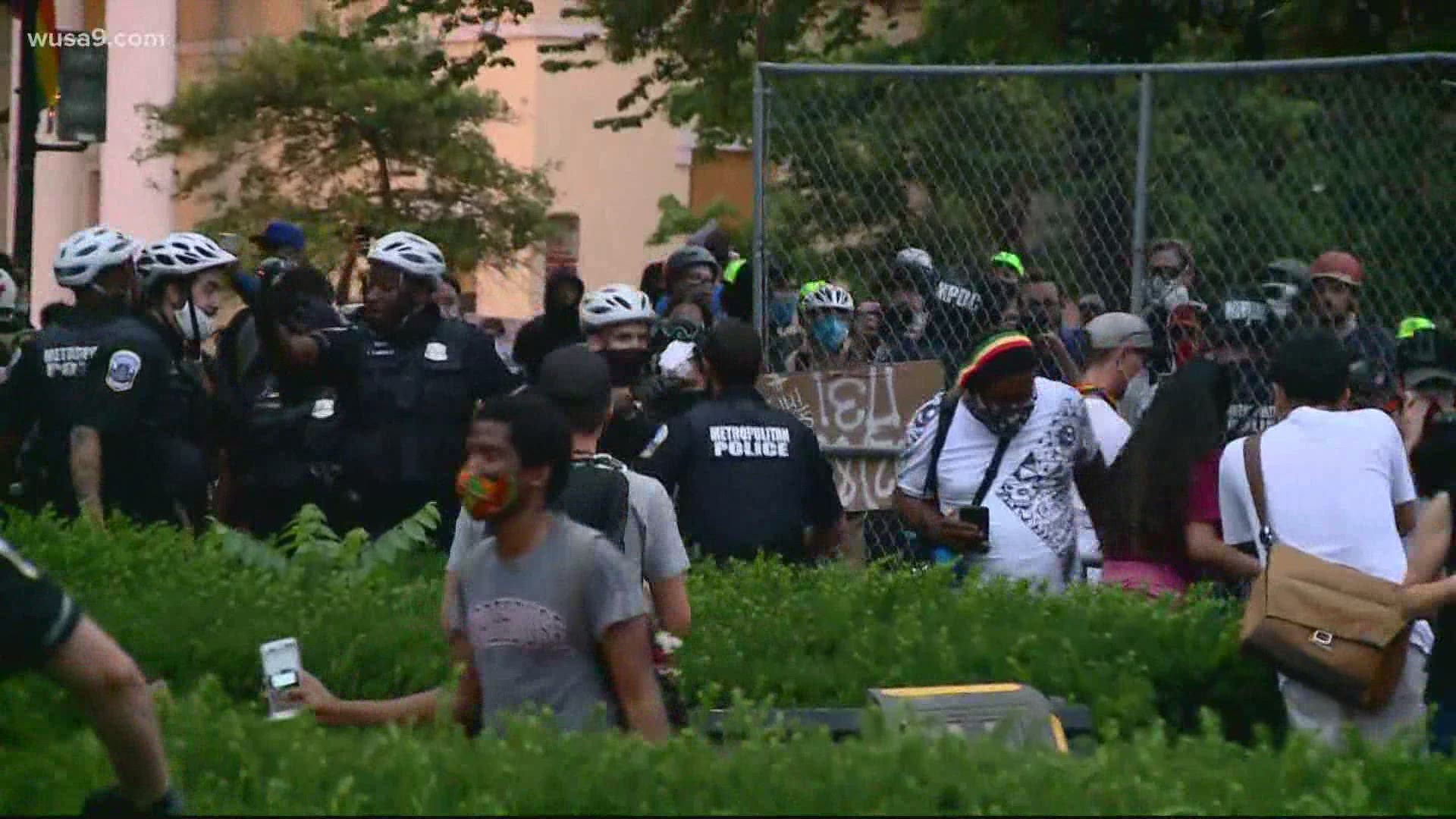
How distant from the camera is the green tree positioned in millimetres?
30312

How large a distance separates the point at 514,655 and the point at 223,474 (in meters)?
5.40

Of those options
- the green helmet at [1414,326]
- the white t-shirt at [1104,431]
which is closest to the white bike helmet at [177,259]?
the white t-shirt at [1104,431]

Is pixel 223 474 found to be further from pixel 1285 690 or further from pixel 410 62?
pixel 410 62

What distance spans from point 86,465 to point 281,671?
13.9ft

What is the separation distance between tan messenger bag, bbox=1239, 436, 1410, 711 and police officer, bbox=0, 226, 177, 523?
4.42 metres

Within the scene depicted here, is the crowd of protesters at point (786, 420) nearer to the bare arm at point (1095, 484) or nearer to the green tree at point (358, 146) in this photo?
the bare arm at point (1095, 484)

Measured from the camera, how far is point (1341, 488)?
26.8ft

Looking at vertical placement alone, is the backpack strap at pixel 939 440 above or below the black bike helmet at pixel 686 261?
below

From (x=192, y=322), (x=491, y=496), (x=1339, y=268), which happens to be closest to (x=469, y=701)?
(x=491, y=496)

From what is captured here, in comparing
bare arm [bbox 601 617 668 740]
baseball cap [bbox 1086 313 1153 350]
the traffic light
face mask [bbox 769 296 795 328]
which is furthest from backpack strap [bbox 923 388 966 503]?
the traffic light

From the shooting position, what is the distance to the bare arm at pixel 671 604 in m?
7.30

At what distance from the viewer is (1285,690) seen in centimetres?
811

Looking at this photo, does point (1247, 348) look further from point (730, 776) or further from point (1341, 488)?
point (730, 776)

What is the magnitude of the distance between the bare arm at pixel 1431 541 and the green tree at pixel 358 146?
2184cm
